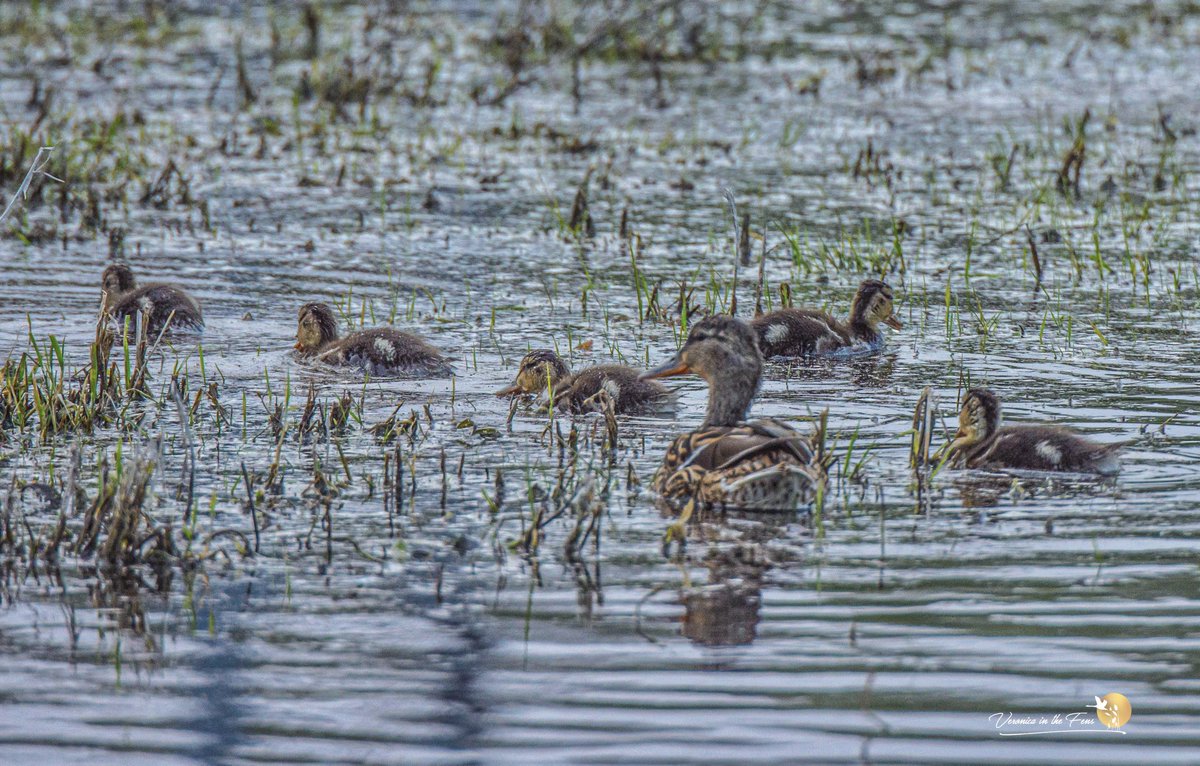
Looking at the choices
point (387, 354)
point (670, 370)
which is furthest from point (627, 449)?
point (387, 354)

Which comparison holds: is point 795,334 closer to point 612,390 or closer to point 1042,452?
point 612,390

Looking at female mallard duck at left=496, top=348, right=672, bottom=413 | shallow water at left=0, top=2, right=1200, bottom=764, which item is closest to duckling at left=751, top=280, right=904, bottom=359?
shallow water at left=0, top=2, right=1200, bottom=764

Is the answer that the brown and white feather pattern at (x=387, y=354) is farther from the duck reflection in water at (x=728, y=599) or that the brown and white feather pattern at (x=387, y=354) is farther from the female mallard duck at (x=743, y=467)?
the duck reflection in water at (x=728, y=599)

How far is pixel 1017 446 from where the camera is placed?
643 centimetres

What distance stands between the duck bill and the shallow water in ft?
0.87

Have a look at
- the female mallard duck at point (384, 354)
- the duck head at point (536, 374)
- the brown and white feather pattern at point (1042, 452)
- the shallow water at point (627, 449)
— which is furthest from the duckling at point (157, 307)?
the brown and white feather pattern at point (1042, 452)

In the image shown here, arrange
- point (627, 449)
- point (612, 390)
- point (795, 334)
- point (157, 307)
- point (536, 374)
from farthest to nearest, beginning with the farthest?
1. point (157, 307)
2. point (795, 334)
3. point (536, 374)
4. point (612, 390)
5. point (627, 449)

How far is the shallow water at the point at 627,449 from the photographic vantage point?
4250 mm

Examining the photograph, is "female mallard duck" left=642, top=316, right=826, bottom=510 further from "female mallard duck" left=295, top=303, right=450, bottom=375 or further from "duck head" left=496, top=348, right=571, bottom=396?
"female mallard duck" left=295, top=303, right=450, bottom=375

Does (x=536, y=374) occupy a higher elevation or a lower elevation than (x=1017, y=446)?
higher

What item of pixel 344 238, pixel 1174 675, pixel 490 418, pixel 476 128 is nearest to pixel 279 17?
pixel 476 128

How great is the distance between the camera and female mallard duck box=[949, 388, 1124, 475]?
6.34m

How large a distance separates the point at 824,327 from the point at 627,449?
2.09 m

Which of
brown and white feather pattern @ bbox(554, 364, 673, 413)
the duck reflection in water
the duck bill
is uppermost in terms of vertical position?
the duck bill
